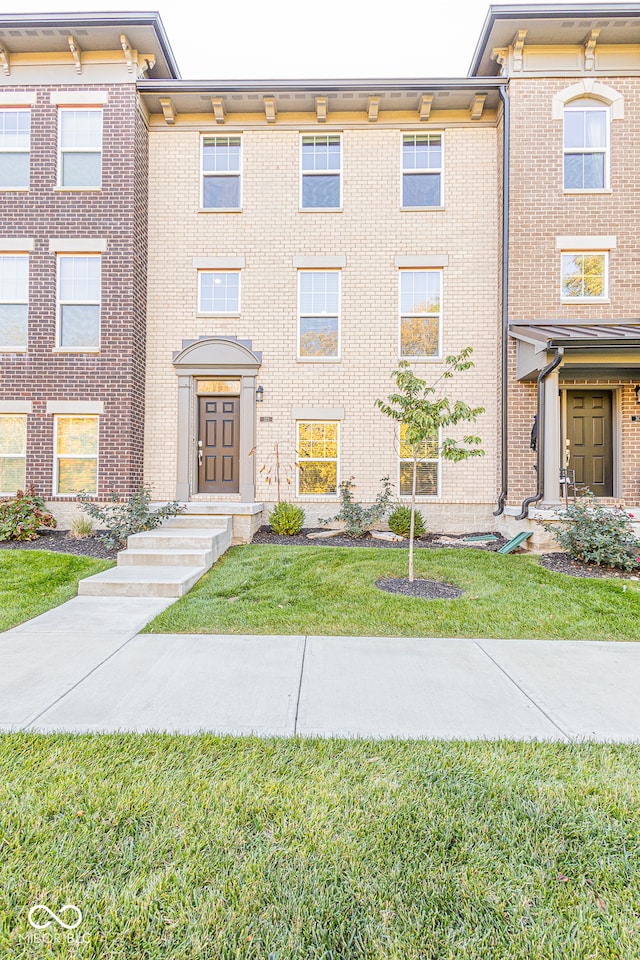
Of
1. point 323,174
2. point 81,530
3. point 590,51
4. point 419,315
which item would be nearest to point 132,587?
point 81,530

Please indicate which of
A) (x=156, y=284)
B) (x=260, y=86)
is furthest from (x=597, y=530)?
(x=260, y=86)

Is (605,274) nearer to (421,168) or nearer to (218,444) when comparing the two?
(421,168)

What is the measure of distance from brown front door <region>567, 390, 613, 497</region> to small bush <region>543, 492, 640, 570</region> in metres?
2.58

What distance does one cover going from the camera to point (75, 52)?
9281 millimetres

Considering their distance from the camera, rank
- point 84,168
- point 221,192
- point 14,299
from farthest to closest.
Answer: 1. point 221,192
2. point 14,299
3. point 84,168

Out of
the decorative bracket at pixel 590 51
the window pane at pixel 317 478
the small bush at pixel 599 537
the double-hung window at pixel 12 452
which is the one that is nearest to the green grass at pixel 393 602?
the small bush at pixel 599 537

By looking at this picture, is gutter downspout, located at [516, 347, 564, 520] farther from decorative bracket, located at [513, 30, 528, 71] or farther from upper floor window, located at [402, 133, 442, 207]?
decorative bracket, located at [513, 30, 528, 71]

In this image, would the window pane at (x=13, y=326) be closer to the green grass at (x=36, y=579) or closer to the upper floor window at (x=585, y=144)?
the green grass at (x=36, y=579)

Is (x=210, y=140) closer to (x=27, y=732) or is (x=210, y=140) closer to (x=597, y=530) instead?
(x=597, y=530)

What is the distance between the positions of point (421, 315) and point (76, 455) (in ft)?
25.3

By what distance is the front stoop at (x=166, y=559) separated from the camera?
223 inches

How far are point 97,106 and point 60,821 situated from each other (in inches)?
484

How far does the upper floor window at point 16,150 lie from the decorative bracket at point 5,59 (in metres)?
0.68

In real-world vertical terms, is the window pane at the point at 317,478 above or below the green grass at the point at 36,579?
above
